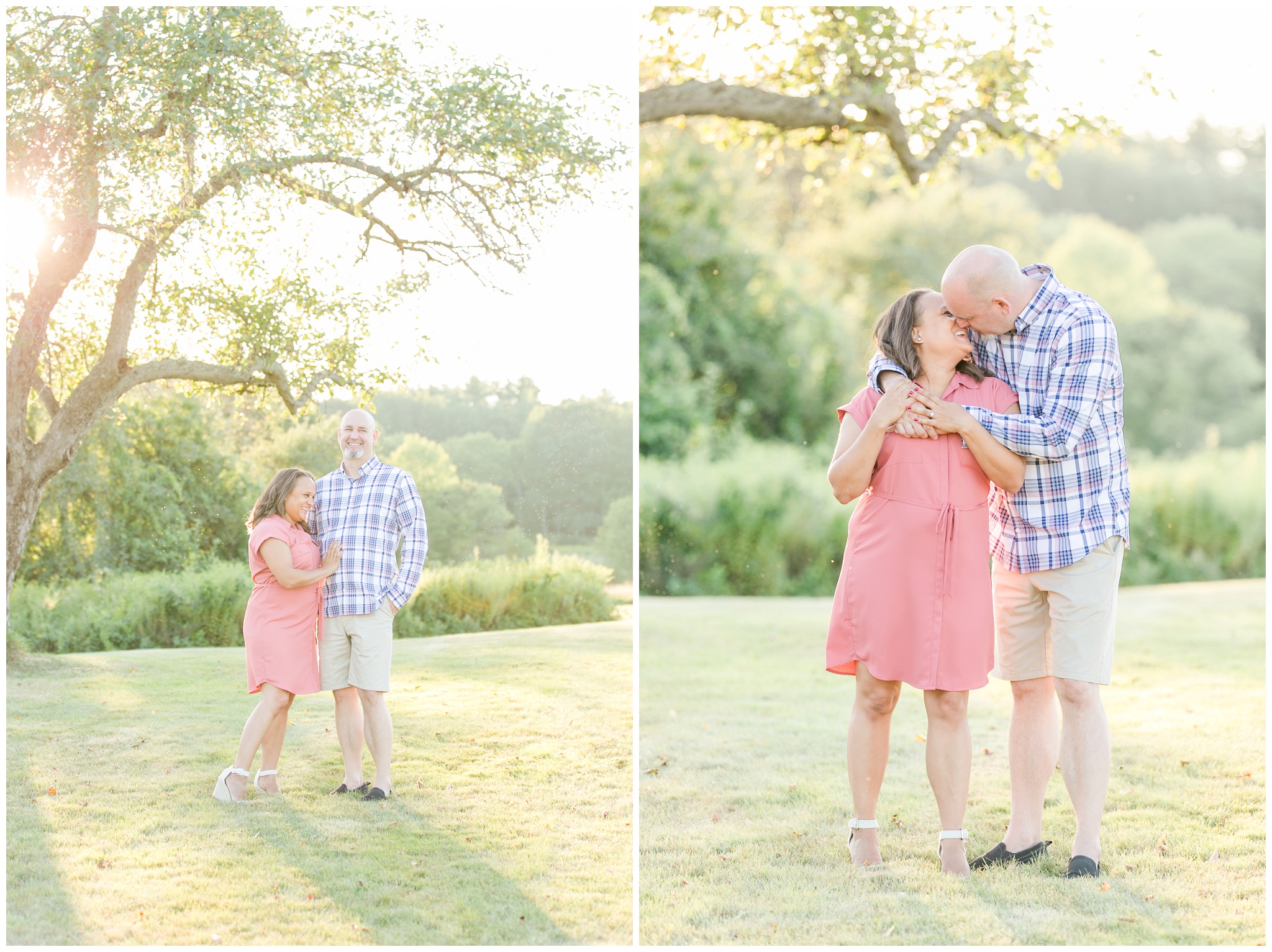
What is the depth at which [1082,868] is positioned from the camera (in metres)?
3.01

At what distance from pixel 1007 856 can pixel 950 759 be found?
418 millimetres

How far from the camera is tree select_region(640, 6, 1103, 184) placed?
196 inches

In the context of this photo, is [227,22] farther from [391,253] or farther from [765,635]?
[765,635]

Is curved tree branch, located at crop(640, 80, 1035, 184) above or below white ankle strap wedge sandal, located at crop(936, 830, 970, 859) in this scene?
above

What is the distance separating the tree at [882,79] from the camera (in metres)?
4.99

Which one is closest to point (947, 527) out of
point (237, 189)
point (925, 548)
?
point (925, 548)

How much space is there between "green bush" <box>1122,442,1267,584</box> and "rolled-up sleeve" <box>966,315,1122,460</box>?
27.6ft

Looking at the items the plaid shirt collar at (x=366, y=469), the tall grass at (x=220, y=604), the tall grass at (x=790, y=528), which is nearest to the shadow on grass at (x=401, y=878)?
the tall grass at (x=220, y=604)

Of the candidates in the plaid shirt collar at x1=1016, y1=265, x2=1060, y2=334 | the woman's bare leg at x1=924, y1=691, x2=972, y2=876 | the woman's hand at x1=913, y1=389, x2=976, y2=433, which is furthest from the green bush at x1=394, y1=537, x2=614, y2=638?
the plaid shirt collar at x1=1016, y1=265, x2=1060, y2=334

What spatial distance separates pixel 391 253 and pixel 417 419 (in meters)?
0.55

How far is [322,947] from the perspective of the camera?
9.49 feet

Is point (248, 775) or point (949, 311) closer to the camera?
point (949, 311)

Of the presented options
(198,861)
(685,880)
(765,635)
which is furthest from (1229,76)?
(198,861)

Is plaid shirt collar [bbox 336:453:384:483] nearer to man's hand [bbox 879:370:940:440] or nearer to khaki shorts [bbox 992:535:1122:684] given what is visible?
man's hand [bbox 879:370:940:440]
